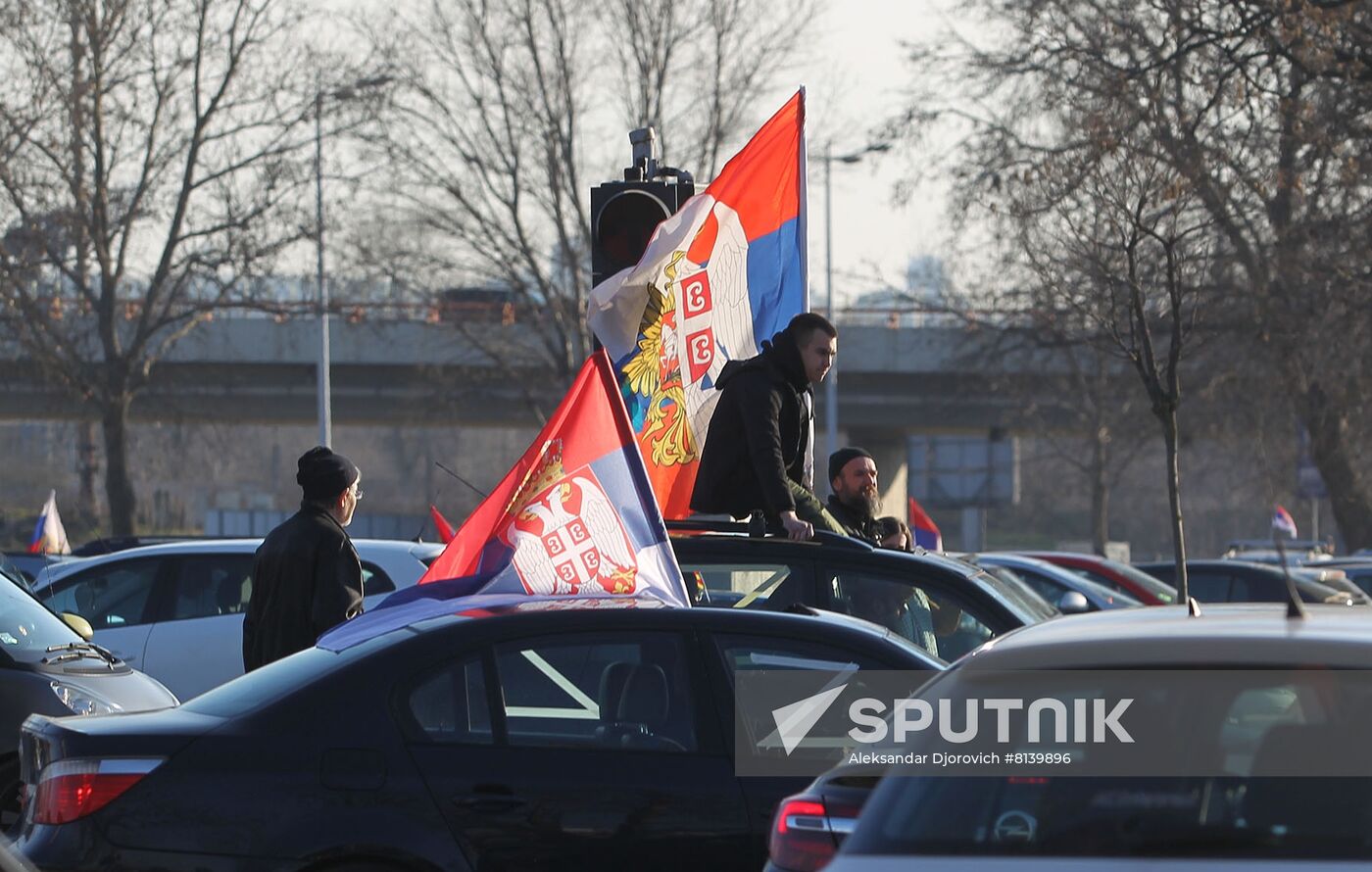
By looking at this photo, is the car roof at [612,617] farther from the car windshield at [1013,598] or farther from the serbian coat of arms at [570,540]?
the car windshield at [1013,598]

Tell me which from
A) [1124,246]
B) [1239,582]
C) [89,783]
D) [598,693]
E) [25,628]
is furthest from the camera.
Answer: [1239,582]

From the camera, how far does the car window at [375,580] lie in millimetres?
11273

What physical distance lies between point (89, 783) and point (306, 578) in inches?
96.9

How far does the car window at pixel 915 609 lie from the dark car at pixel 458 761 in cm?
176

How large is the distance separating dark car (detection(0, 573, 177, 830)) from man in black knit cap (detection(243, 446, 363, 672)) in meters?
0.98

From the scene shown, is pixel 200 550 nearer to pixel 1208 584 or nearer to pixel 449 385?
pixel 1208 584

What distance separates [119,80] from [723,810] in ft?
83.4

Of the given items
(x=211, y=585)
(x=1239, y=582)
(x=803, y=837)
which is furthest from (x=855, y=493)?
(x=1239, y=582)

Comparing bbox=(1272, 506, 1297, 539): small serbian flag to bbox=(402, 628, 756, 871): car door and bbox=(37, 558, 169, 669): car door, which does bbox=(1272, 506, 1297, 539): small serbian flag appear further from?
bbox=(37, 558, 169, 669): car door

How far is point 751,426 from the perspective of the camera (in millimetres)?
8367

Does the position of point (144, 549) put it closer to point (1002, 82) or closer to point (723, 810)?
point (723, 810)

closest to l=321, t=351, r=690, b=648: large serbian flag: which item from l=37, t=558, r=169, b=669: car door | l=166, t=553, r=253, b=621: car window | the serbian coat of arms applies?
the serbian coat of arms

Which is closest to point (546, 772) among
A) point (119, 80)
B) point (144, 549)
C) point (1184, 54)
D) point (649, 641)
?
point (649, 641)

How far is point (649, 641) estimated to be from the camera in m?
5.64
